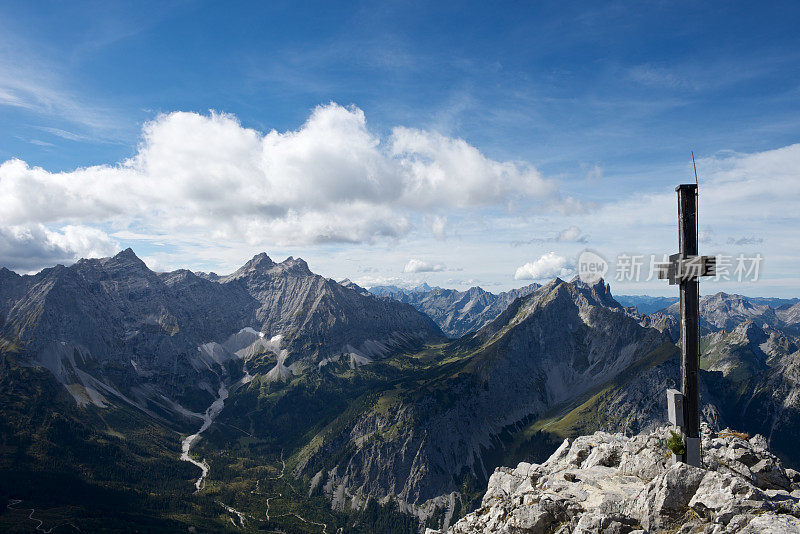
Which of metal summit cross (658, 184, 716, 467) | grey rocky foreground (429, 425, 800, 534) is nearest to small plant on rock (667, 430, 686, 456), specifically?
metal summit cross (658, 184, 716, 467)

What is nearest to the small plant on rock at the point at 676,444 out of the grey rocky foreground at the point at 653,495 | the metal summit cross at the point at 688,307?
the metal summit cross at the point at 688,307

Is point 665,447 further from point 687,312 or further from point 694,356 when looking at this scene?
point 687,312

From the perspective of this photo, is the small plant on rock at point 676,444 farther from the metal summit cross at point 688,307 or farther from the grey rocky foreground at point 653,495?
the grey rocky foreground at point 653,495

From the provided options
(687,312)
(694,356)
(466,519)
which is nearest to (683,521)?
(694,356)

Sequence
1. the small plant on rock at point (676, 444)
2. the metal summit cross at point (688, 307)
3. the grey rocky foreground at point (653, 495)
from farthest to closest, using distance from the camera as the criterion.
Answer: the small plant on rock at point (676, 444) → the metal summit cross at point (688, 307) → the grey rocky foreground at point (653, 495)

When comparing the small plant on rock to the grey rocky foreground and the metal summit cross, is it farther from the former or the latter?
the grey rocky foreground
